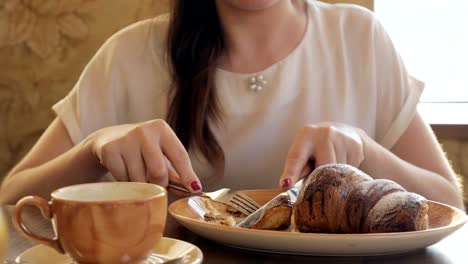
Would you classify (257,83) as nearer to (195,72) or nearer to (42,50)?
Result: (195,72)

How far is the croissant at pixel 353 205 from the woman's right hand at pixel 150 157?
0.72 feet

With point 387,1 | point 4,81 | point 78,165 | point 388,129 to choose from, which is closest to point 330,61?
point 388,129

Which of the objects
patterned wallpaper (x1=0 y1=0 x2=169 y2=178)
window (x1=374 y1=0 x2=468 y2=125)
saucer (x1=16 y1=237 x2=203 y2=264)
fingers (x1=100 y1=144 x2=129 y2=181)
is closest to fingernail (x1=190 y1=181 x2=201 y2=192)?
fingers (x1=100 y1=144 x2=129 y2=181)

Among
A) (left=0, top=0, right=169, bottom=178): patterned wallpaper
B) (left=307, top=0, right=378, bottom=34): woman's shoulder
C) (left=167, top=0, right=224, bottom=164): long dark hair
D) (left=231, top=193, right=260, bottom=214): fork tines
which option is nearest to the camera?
(left=231, top=193, right=260, bottom=214): fork tines

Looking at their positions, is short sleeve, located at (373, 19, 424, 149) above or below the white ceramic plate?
below

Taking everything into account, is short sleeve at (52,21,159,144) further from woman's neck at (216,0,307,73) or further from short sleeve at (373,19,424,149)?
→ short sleeve at (373,19,424,149)

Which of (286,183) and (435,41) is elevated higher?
(286,183)

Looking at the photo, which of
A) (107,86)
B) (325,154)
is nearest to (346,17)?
(107,86)

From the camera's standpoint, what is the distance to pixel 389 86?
1.41 meters

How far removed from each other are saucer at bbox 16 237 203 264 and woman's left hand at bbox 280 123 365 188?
0.80ft

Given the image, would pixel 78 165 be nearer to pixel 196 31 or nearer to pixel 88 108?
pixel 88 108

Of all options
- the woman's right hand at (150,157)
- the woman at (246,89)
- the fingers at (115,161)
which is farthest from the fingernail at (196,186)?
the woman at (246,89)

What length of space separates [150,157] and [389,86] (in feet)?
2.15

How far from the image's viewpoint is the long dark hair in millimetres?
1342
